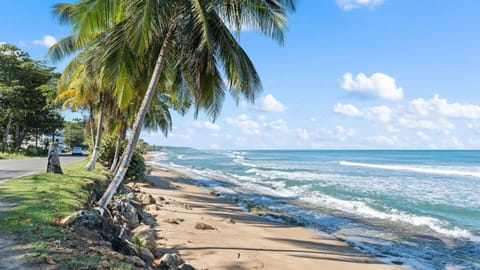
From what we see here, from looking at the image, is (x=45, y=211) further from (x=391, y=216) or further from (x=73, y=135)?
(x=73, y=135)

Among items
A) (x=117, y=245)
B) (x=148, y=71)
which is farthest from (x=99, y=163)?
(x=117, y=245)

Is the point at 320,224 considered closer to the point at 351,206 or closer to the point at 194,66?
the point at 351,206

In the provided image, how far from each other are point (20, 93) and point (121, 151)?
55.9 ft

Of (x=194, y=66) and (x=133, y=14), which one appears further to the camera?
(x=194, y=66)

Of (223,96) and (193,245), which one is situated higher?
(223,96)

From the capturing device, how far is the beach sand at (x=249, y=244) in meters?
7.51

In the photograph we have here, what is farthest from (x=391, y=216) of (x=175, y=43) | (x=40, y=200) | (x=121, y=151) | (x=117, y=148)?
(x=121, y=151)

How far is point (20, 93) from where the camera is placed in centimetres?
2967

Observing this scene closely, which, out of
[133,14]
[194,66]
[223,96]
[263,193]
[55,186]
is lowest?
[263,193]

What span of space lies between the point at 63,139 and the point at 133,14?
62362mm

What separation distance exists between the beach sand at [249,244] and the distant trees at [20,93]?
21.6 meters

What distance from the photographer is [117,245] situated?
5.44 m

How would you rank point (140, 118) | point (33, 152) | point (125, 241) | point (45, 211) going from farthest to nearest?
point (33, 152) < point (140, 118) < point (45, 211) < point (125, 241)

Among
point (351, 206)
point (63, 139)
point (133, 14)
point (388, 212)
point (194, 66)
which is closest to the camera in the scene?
point (133, 14)
